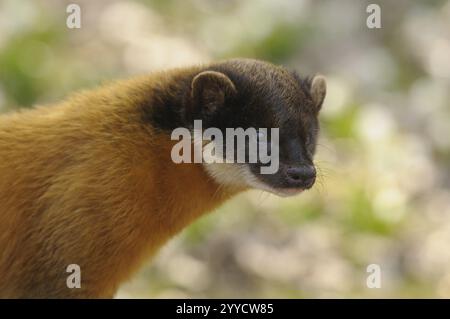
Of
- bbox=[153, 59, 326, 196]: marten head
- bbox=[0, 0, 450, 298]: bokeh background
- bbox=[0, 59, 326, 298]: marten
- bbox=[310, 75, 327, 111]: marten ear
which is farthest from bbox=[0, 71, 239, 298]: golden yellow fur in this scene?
bbox=[0, 0, 450, 298]: bokeh background

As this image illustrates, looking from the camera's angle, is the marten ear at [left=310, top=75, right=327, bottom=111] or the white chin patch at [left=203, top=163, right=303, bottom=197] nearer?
the white chin patch at [left=203, top=163, right=303, bottom=197]

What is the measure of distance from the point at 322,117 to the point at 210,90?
21.9 ft

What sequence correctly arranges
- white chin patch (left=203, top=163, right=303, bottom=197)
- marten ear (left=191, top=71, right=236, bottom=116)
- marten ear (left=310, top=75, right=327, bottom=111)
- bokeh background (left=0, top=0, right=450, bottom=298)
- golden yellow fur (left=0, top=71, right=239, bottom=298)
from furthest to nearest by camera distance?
bokeh background (left=0, top=0, right=450, bottom=298) → marten ear (left=310, top=75, right=327, bottom=111) → white chin patch (left=203, top=163, right=303, bottom=197) → marten ear (left=191, top=71, right=236, bottom=116) → golden yellow fur (left=0, top=71, right=239, bottom=298)

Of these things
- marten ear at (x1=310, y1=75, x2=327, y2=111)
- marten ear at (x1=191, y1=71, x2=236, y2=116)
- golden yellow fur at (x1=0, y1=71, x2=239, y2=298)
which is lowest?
golden yellow fur at (x1=0, y1=71, x2=239, y2=298)

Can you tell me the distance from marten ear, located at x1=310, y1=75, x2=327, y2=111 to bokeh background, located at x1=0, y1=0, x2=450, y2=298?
4030 mm

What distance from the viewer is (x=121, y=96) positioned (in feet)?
22.9

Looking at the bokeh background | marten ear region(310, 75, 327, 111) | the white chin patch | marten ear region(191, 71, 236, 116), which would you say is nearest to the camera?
marten ear region(191, 71, 236, 116)

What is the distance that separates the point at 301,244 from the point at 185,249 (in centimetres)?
158

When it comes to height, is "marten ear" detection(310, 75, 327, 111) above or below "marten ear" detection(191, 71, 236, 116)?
above

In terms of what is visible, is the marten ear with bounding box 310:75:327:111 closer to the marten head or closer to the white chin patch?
the marten head

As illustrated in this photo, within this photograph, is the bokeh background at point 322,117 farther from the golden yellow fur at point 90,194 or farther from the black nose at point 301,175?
the black nose at point 301,175

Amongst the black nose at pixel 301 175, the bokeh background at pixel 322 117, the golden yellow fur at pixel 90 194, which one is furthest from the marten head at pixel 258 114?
the bokeh background at pixel 322 117

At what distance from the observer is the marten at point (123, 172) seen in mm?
6500

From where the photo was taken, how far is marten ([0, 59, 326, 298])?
6500mm
